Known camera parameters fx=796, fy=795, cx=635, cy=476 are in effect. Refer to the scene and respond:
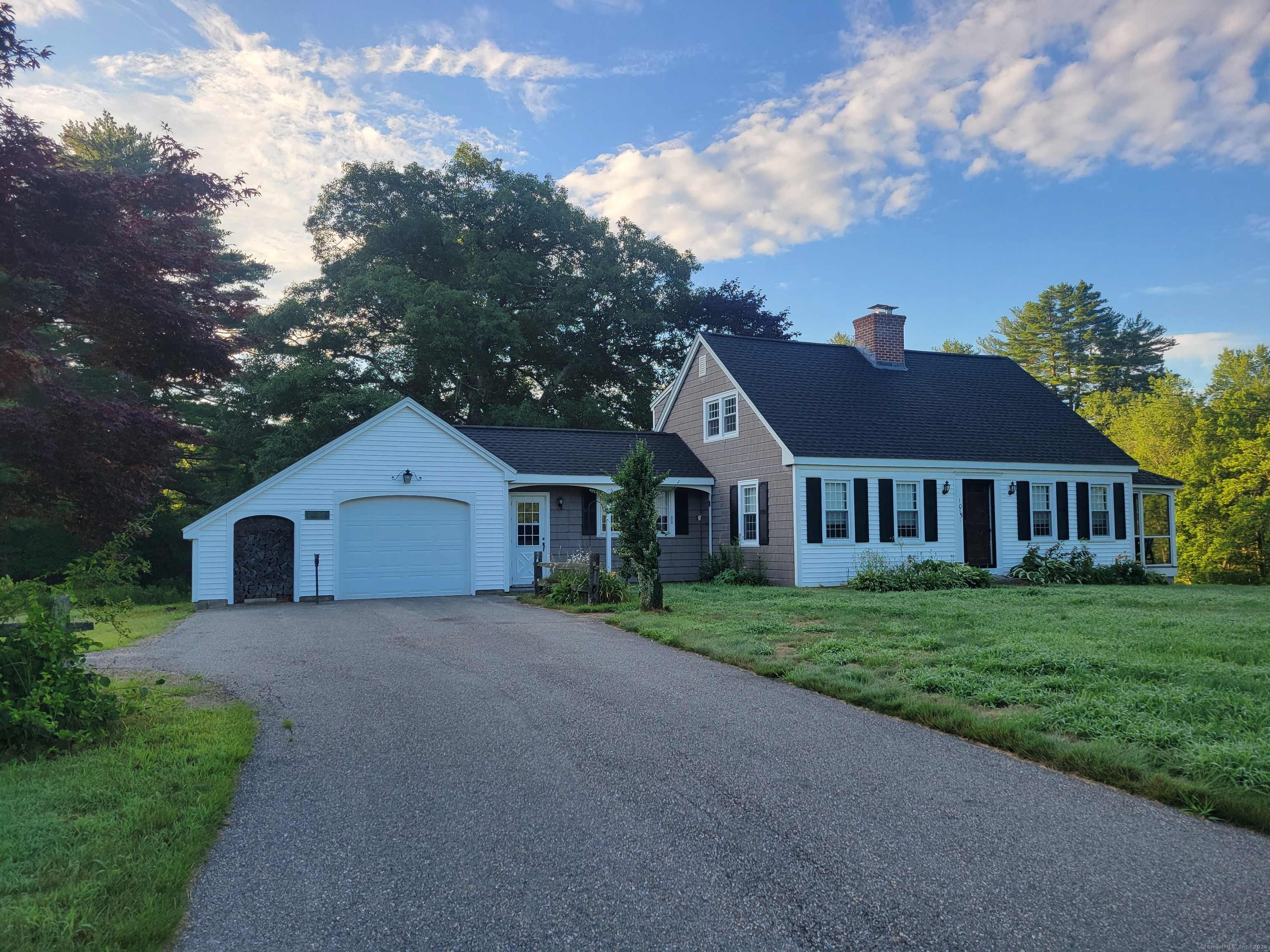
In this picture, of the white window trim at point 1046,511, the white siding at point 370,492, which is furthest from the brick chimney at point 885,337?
the white siding at point 370,492

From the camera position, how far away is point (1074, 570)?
18438 mm

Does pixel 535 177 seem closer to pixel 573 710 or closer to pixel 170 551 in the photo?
pixel 170 551

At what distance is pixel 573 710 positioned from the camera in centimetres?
606

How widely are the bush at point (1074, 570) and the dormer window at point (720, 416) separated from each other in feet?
24.7

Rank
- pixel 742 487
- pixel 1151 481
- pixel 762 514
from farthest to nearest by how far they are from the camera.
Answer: pixel 1151 481 → pixel 742 487 → pixel 762 514

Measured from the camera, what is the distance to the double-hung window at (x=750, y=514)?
1909 centimetres

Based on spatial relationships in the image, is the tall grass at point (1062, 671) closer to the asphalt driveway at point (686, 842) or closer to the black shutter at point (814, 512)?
the asphalt driveway at point (686, 842)

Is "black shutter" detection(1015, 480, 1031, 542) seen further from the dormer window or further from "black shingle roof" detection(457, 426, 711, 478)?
"black shingle roof" detection(457, 426, 711, 478)

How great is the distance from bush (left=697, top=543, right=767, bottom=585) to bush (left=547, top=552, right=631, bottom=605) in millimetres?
3977

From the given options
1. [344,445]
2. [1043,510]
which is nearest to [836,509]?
[1043,510]

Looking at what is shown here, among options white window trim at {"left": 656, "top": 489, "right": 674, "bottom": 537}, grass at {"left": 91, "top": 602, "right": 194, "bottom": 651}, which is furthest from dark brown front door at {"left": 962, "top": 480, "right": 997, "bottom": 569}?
grass at {"left": 91, "top": 602, "right": 194, "bottom": 651}

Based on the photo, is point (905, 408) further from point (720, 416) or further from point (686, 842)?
point (686, 842)

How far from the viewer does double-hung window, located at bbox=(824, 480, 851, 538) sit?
17875 mm

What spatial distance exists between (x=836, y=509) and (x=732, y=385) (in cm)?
433
